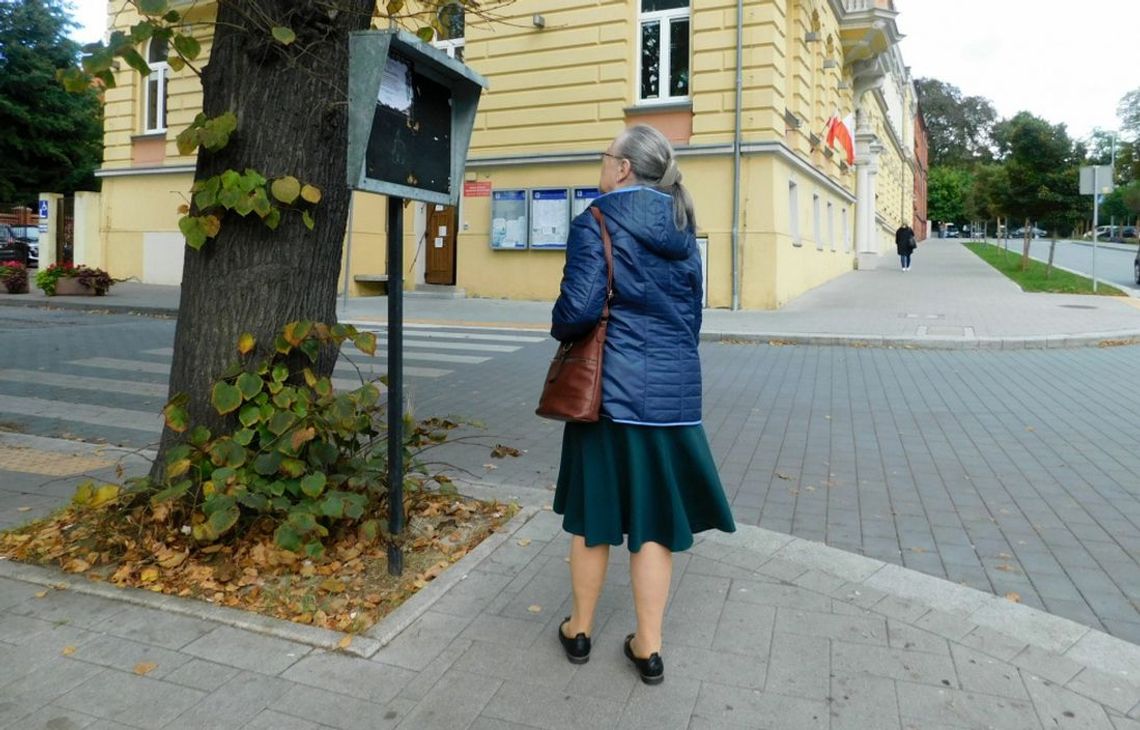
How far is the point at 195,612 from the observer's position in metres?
3.48

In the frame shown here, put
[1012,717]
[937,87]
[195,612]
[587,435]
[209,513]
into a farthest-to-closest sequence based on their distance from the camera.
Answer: [937,87], [209,513], [195,612], [587,435], [1012,717]

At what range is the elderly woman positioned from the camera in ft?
9.69

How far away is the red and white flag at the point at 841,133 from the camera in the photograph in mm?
23469

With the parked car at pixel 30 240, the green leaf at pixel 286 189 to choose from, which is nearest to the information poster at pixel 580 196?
the green leaf at pixel 286 189

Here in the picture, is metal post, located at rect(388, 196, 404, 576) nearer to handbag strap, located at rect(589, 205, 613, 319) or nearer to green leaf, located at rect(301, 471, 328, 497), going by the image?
green leaf, located at rect(301, 471, 328, 497)

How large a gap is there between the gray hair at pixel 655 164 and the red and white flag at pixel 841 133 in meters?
21.9

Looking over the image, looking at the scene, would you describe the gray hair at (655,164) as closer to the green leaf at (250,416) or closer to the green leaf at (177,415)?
the green leaf at (250,416)

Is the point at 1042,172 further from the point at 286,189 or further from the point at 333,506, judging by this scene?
the point at 333,506

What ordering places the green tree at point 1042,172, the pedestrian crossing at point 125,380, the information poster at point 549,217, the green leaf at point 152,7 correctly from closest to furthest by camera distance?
the green leaf at point 152,7 < the pedestrian crossing at point 125,380 < the information poster at point 549,217 < the green tree at point 1042,172

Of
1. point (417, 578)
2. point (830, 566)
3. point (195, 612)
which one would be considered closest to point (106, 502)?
point (195, 612)

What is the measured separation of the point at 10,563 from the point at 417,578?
1.80 m

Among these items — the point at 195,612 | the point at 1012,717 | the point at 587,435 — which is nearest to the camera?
the point at 1012,717

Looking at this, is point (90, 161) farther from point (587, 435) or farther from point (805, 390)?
point (587, 435)

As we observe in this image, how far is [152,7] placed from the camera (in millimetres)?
3438
